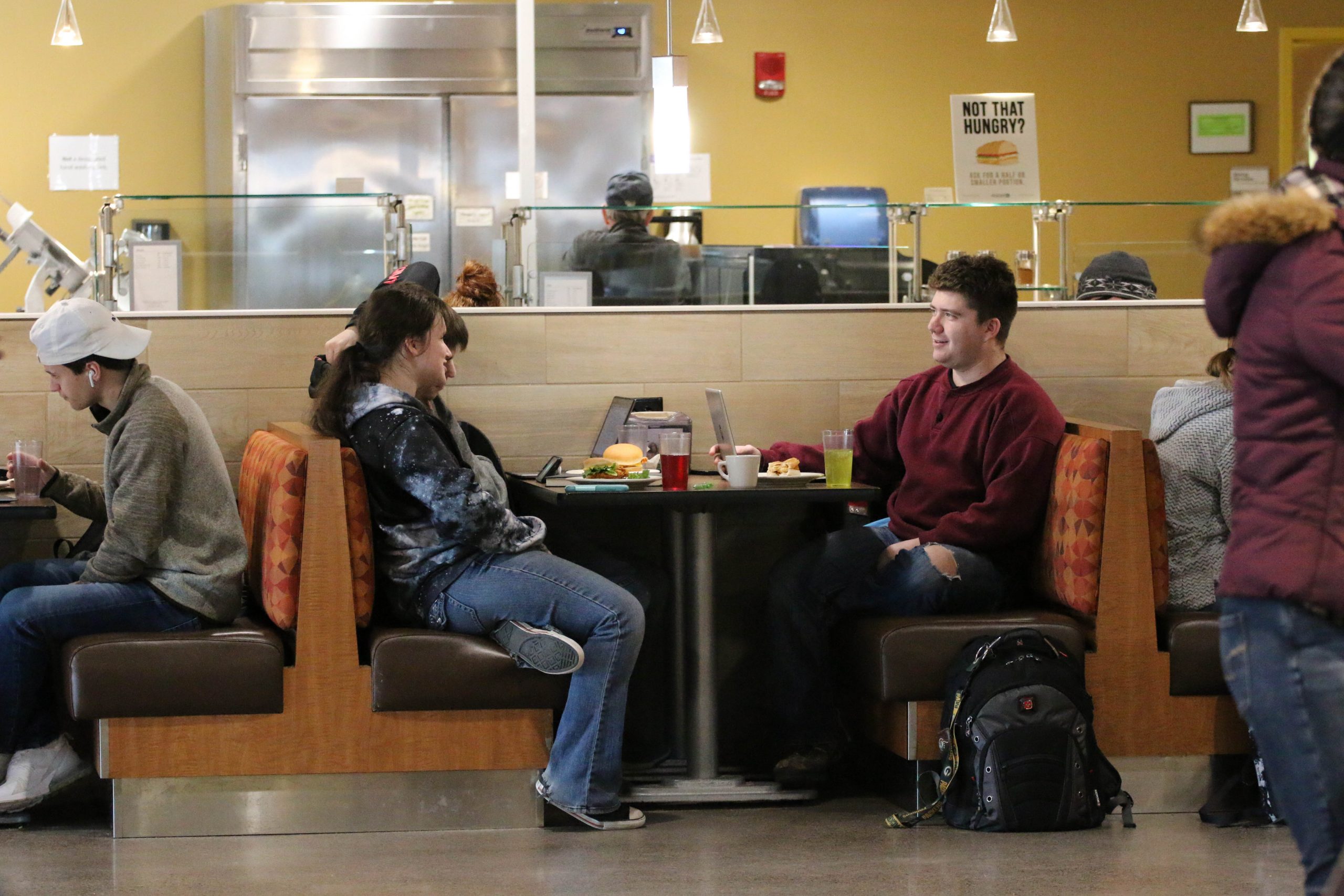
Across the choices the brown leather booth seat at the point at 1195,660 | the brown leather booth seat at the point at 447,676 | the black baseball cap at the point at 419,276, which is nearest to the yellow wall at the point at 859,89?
the black baseball cap at the point at 419,276

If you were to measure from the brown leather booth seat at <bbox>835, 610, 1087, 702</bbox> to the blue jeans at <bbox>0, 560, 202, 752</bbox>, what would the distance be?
151cm

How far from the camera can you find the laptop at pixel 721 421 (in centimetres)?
366

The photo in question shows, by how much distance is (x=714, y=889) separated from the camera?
112 inches

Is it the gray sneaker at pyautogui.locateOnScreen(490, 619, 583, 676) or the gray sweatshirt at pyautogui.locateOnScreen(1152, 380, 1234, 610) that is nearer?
the gray sneaker at pyautogui.locateOnScreen(490, 619, 583, 676)

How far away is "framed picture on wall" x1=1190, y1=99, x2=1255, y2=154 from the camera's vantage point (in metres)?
7.95

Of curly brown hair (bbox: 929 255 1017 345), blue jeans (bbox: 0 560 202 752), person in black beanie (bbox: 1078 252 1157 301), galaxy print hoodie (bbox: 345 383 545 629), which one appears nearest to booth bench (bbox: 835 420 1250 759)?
curly brown hair (bbox: 929 255 1017 345)

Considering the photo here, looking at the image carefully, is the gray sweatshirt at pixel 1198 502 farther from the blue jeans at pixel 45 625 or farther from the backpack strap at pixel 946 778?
the blue jeans at pixel 45 625

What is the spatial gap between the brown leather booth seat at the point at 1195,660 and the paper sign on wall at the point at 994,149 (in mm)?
1541

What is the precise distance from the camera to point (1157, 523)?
3.46 meters

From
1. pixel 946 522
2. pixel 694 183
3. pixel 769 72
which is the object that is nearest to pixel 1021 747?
pixel 946 522

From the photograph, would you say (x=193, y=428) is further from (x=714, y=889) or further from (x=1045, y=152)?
(x=1045, y=152)

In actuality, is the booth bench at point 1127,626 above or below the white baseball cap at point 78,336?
below

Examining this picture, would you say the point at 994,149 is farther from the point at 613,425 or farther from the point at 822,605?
the point at 822,605

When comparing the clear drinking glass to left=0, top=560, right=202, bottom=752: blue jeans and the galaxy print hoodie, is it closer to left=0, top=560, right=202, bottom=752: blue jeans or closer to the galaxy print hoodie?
left=0, top=560, right=202, bottom=752: blue jeans
